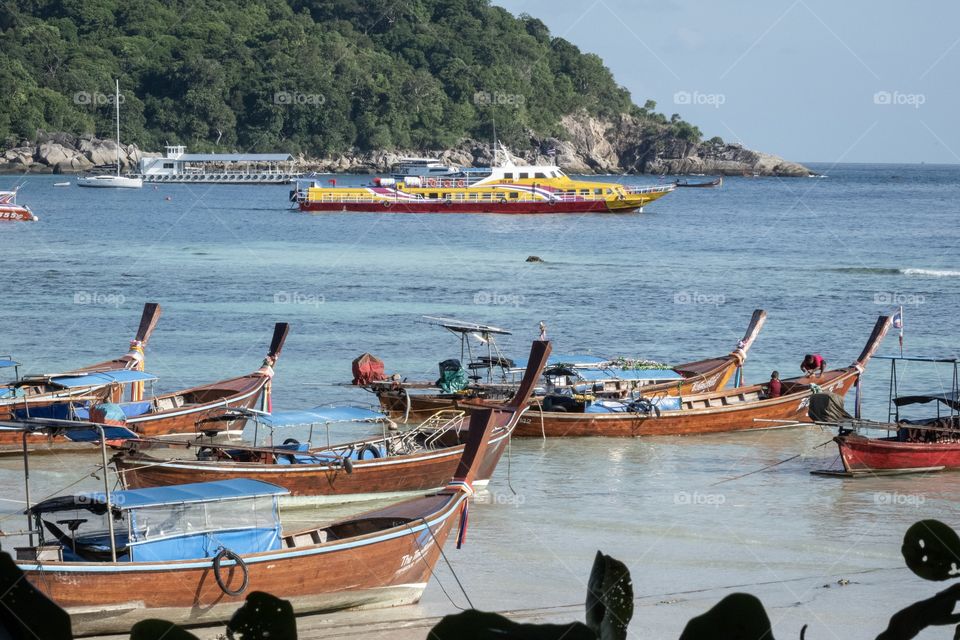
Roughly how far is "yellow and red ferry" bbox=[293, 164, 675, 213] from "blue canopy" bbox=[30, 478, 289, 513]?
200 feet

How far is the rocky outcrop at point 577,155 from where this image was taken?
125 meters

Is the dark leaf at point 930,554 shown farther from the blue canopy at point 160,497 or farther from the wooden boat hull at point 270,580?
the blue canopy at point 160,497

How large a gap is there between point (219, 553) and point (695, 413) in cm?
1171

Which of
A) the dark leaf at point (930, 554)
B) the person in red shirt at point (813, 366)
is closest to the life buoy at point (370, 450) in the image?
the person in red shirt at point (813, 366)

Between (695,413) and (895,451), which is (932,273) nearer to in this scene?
(695,413)

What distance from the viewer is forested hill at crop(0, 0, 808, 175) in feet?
418

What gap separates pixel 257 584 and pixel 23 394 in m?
10.2

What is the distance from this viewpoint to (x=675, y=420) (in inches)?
818

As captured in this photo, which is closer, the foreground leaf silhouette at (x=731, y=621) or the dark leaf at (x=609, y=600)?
the foreground leaf silhouette at (x=731, y=621)

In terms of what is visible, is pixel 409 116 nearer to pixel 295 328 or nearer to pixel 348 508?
pixel 295 328

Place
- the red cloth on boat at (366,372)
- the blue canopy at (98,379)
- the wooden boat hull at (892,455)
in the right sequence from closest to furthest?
the wooden boat hull at (892,455)
the blue canopy at (98,379)
the red cloth on boat at (366,372)

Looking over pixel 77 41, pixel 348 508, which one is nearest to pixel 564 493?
pixel 348 508

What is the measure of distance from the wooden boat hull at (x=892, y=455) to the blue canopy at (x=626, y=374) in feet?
14.1

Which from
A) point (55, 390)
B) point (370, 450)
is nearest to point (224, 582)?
point (370, 450)
